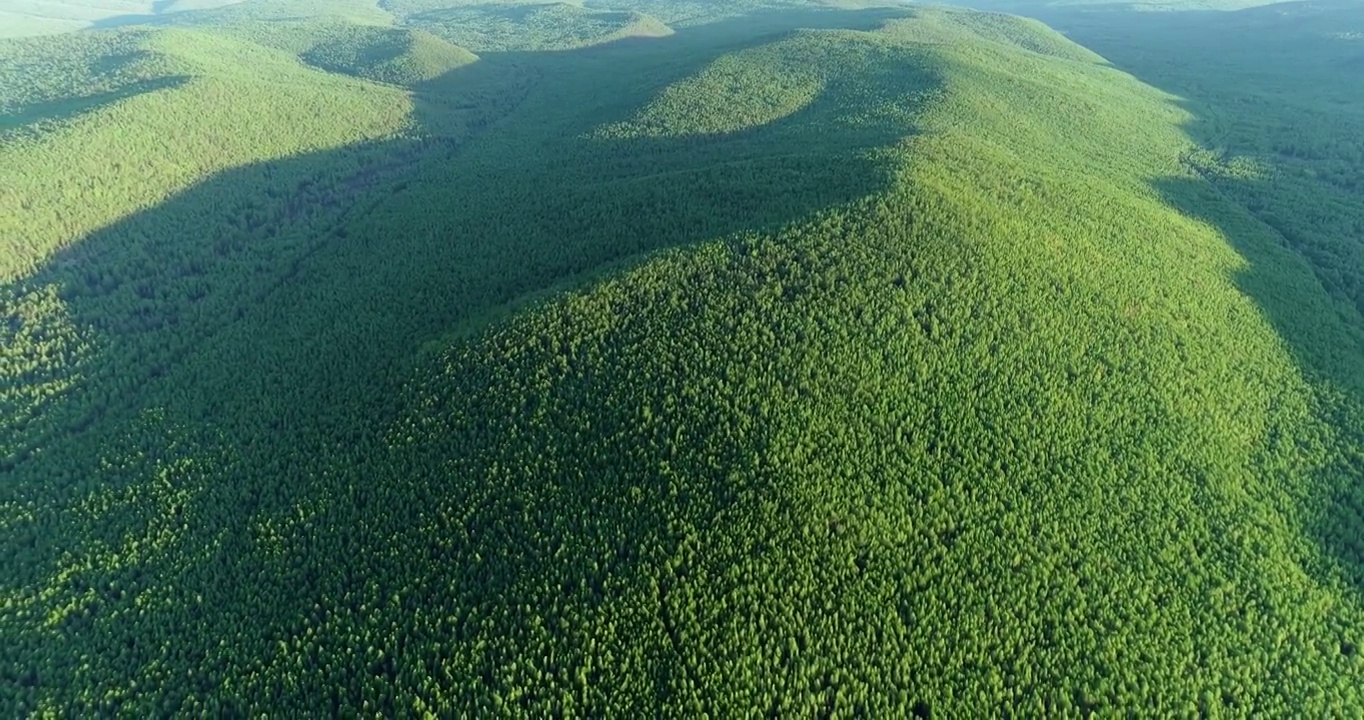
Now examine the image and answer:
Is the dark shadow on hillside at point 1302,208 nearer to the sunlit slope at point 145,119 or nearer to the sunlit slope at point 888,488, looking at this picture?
the sunlit slope at point 888,488

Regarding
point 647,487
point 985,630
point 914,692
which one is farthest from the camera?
point 647,487

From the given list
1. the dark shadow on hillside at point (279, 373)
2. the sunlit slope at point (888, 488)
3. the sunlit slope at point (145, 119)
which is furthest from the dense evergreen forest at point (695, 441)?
the sunlit slope at point (145, 119)

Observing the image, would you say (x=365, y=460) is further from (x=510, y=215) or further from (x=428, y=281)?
(x=510, y=215)

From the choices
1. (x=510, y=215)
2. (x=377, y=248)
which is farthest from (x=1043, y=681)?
(x=377, y=248)

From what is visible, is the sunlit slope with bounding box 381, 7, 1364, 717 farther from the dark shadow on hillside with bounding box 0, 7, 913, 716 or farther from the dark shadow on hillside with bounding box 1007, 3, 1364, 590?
the dark shadow on hillside with bounding box 0, 7, 913, 716

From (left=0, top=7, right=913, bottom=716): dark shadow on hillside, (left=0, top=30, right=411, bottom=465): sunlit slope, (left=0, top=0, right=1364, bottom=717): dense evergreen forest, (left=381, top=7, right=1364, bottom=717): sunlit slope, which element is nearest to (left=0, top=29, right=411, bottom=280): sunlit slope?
(left=0, top=30, right=411, bottom=465): sunlit slope

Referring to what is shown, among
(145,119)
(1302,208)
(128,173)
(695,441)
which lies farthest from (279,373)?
(1302,208)
